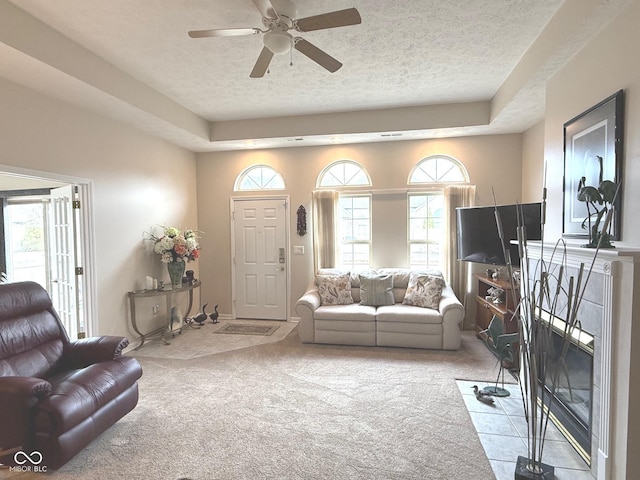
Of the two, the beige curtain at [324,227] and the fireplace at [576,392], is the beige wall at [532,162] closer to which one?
A: the fireplace at [576,392]

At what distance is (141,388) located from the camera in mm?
3273

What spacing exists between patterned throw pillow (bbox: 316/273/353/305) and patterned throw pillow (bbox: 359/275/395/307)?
0.21 meters

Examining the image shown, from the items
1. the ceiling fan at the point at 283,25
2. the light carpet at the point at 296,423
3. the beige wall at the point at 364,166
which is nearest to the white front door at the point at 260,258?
the beige wall at the point at 364,166

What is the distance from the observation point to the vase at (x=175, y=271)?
4727 millimetres

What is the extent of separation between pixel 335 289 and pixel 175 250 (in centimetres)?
228

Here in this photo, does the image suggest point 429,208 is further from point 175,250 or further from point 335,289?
point 175,250

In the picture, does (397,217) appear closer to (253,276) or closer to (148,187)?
(253,276)

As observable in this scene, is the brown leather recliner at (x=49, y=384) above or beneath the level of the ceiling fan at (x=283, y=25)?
beneath

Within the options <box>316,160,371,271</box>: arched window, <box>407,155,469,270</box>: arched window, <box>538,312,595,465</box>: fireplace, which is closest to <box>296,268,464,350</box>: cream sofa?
<box>407,155,469,270</box>: arched window

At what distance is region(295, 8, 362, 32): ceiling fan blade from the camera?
212 centimetres

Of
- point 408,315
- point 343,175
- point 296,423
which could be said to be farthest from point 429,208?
point 296,423

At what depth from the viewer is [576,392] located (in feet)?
7.93

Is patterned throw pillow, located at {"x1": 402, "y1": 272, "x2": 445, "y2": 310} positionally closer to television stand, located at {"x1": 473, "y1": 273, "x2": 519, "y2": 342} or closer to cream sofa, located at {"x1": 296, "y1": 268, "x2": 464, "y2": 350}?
cream sofa, located at {"x1": 296, "y1": 268, "x2": 464, "y2": 350}

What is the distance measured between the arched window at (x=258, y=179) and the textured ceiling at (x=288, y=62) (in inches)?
38.8
